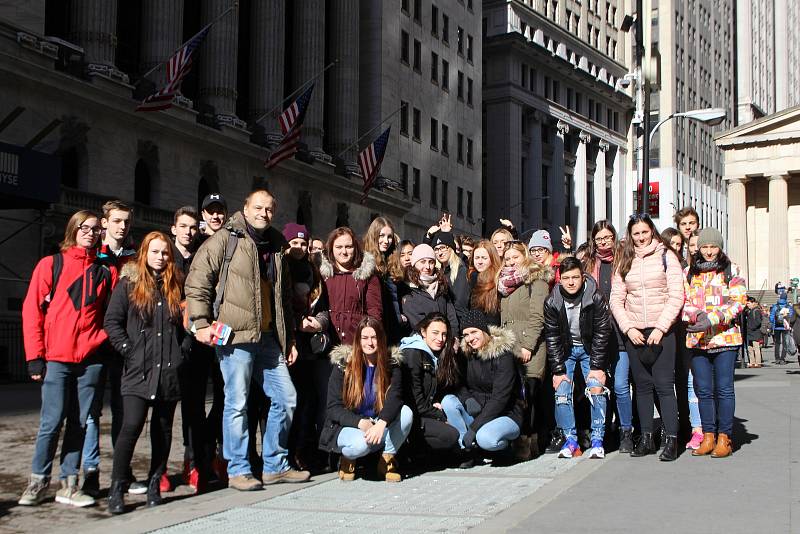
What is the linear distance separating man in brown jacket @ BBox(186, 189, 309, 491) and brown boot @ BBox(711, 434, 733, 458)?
13.3 feet

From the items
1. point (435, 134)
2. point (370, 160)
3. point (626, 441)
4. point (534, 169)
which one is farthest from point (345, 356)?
point (534, 169)

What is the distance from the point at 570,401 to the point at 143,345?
14.8 feet

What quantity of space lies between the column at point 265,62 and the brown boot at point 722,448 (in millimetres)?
34745

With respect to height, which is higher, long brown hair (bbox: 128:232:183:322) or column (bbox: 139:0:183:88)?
column (bbox: 139:0:183:88)

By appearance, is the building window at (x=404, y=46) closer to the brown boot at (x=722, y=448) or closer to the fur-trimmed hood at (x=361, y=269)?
the fur-trimmed hood at (x=361, y=269)

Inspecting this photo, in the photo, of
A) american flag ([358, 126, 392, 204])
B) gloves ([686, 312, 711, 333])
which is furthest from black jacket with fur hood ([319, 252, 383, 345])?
american flag ([358, 126, 392, 204])

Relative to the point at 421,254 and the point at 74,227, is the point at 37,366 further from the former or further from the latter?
the point at 421,254

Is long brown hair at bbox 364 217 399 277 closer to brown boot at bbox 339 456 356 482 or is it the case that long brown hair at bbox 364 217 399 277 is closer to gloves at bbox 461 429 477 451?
gloves at bbox 461 429 477 451

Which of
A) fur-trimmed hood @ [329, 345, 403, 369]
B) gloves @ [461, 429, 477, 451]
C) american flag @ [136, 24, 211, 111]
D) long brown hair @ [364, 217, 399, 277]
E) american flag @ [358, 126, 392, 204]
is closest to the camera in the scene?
fur-trimmed hood @ [329, 345, 403, 369]

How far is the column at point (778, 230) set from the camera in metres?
57.2

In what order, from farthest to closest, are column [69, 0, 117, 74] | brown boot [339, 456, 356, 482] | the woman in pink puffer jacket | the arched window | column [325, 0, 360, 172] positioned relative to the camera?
1. column [325, 0, 360, 172]
2. the arched window
3. column [69, 0, 117, 74]
4. the woman in pink puffer jacket
5. brown boot [339, 456, 356, 482]

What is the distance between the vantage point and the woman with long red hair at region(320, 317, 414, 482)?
8.91 m

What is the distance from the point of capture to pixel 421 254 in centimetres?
1055

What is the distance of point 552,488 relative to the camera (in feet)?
26.7
